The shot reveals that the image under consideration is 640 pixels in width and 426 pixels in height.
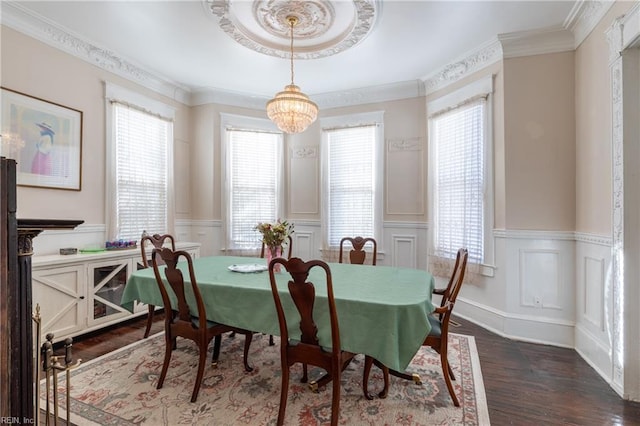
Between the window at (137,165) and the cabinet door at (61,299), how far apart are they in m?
0.86

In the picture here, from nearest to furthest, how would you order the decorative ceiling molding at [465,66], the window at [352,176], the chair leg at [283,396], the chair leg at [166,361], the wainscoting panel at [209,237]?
the chair leg at [283,396] → the chair leg at [166,361] → the decorative ceiling molding at [465,66] → the window at [352,176] → the wainscoting panel at [209,237]

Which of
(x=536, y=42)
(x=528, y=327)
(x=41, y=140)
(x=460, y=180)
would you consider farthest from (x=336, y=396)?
(x=536, y=42)

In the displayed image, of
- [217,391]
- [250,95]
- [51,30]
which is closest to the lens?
[217,391]

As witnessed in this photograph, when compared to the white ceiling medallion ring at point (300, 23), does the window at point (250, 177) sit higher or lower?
lower

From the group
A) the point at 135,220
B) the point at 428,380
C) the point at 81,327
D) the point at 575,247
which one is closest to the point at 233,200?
the point at 135,220

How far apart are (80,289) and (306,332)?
2.44 m

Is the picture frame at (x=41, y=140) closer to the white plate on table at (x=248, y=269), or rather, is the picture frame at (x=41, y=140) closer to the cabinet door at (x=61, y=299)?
the cabinet door at (x=61, y=299)

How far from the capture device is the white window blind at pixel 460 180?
360cm

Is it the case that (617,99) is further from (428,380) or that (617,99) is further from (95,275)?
(95,275)

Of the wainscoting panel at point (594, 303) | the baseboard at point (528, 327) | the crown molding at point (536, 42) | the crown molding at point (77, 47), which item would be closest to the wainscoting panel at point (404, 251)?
the baseboard at point (528, 327)

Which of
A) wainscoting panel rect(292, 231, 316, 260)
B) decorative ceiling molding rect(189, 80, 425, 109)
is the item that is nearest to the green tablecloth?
wainscoting panel rect(292, 231, 316, 260)

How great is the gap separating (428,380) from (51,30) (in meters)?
4.63

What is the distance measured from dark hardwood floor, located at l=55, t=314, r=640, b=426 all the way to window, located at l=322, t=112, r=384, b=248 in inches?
80.0

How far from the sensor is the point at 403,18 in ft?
9.52
